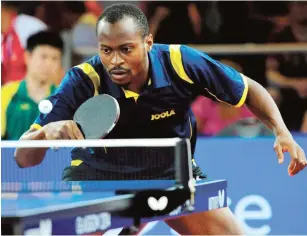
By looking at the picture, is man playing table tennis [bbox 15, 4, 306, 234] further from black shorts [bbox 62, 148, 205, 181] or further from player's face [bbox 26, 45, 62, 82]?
player's face [bbox 26, 45, 62, 82]

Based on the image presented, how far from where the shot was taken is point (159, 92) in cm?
554

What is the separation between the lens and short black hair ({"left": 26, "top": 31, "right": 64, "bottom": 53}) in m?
9.32

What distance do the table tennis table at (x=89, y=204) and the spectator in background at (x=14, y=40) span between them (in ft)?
17.3

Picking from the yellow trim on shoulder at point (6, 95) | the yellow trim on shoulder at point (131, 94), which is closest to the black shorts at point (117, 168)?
the yellow trim on shoulder at point (131, 94)

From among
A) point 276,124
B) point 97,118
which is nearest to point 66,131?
point 97,118

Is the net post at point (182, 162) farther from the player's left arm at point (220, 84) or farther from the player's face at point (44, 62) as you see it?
the player's face at point (44, 62)

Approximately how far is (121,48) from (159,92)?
542mm

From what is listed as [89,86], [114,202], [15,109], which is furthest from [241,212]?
[114,202]

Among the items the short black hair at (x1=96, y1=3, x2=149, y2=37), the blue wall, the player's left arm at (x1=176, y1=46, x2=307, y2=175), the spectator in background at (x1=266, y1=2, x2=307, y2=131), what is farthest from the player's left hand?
the spectator in background at (x1=266, y1=2, x2=307, y2=131)

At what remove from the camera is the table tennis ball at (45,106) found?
17.2 feet

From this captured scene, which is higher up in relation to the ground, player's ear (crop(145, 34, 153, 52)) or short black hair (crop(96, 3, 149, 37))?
short black hair (crop(96, 3, 149, 37))

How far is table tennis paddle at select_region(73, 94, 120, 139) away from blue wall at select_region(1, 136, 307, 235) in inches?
143

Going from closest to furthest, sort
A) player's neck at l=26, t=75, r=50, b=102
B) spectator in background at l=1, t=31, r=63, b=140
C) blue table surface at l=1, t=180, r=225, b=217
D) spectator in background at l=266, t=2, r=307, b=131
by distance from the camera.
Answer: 1. blue table surface at l=1, t=180, r=225, b=217
2. spectator in background at l=1, t=31, r=63, b=140
3. player's neck at l=26, t=75, r=50, b=102
4. spectator in background at l=266, t=2, r=307, b=131

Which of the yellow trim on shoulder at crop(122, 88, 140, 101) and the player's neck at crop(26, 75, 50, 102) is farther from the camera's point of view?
the player's neck at crop(26, 75, 50, 102)
